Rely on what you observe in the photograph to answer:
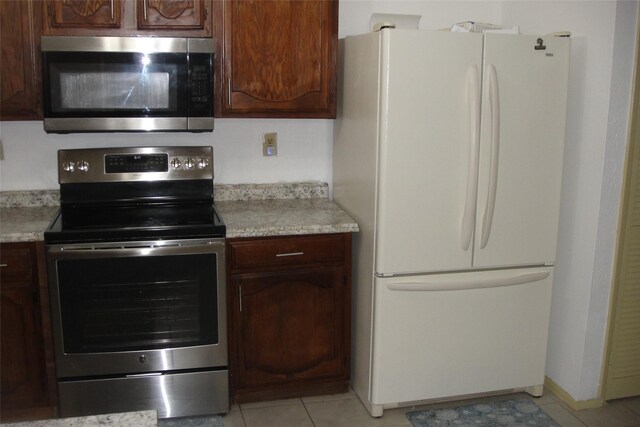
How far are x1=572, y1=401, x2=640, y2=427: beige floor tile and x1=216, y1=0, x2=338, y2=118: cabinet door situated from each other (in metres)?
1.80

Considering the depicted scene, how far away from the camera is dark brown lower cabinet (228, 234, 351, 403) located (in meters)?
2.74

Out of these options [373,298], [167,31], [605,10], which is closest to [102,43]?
[167,31]

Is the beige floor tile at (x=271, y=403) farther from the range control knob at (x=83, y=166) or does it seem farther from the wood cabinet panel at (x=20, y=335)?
the range control knob at (x=83, y=166)

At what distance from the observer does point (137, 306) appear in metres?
2.62

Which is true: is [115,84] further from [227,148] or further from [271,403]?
[271,403]

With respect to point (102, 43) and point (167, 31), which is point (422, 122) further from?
point (102, 43)

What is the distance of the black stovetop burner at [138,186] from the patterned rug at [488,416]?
4.04ft

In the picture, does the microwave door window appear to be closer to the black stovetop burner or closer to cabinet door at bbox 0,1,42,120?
cabinet door at bbox 0,1,42,120

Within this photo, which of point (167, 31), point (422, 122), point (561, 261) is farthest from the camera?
point (561, 261)

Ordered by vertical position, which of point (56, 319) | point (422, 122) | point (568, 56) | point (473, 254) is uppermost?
point (568, 56)

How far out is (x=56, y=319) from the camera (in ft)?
8.43

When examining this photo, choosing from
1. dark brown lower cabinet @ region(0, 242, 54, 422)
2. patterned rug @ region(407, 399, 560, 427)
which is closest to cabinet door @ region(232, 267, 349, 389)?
patterned rug @ region(407, 399, 560, 427)

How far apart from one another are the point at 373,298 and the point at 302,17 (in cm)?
124

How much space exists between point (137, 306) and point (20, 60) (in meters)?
1.09
